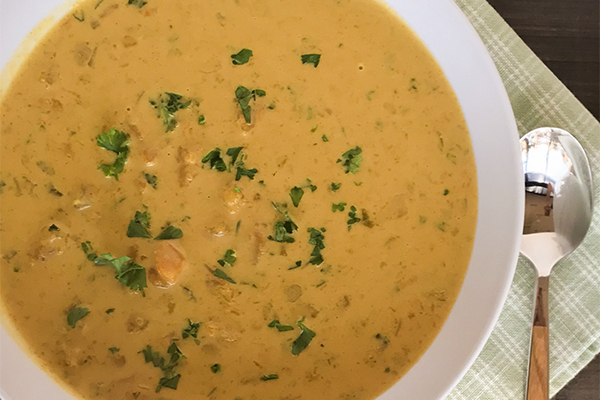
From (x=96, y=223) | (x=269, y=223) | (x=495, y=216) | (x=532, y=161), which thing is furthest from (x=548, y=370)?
(x=96, y=223)

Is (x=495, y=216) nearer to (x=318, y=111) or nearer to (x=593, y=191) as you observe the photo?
(x=593, y=191)

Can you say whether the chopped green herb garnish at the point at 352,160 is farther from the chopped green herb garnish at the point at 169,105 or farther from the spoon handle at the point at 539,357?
the spoon handle at the point at 539,357

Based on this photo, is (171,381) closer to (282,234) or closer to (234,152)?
(282,234)

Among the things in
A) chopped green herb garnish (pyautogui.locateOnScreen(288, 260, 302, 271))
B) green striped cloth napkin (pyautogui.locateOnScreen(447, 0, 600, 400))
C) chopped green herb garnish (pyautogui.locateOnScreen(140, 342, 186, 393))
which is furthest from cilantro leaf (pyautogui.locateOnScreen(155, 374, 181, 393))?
green striped cloth napkin (pyautogui.locateOnScreen(447, 0, 600, 400))

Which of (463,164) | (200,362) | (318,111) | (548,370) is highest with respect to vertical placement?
(318,111)

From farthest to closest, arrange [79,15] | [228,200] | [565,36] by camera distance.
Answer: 1. [565,36]
2. [79,15]
3. [228,200]

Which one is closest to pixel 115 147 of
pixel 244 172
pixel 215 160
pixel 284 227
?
pixel 215 160

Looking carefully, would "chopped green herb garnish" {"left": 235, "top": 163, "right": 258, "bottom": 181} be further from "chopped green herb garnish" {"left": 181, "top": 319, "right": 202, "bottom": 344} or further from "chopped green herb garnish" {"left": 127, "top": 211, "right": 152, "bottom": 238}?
"chopped green herb garnish" {"left": 181, "top": 319, "right": 202, "bottom": 344}
